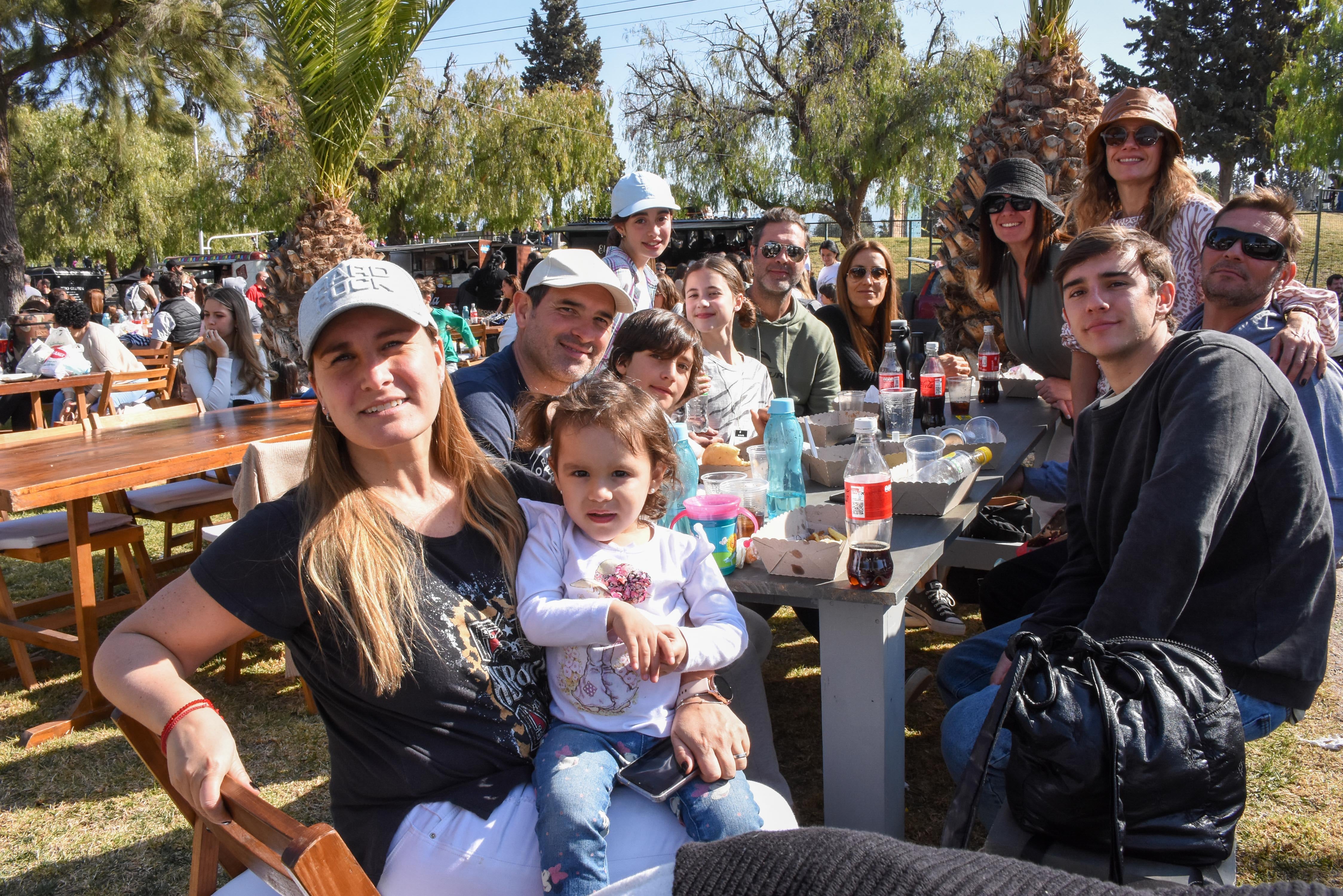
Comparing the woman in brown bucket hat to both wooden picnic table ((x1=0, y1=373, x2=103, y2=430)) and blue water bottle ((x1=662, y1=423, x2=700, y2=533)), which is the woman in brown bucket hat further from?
wooden picnic table ((x1=0, y1=373, x2=103, y2=430))

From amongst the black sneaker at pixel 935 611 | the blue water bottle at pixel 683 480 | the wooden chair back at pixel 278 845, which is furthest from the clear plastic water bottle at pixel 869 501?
the black sneaker at pixel 935 611

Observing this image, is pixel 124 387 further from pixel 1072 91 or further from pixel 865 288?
pixel 1072 91

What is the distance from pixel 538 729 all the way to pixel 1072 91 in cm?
813

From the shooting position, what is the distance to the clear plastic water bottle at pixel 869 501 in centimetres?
236

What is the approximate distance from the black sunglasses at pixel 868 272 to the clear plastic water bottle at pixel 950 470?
2616 millimetres

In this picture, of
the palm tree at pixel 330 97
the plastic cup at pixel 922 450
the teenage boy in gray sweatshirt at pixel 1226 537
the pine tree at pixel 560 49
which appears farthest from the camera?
the pine tree at pixel 560 49

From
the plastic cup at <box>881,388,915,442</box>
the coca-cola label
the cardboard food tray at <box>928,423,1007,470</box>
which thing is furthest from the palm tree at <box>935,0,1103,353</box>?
the coca-cola label

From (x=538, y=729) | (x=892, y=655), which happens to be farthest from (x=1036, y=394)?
(x=538, y=729)

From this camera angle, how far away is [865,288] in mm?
5664

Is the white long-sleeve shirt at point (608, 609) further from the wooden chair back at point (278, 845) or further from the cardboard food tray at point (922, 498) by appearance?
the cardboard food tray at point (922, 498)

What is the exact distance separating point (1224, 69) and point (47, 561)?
50729mm

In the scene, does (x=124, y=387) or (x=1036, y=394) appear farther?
(x=124, y=387)

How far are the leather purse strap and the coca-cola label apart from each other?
74 cm

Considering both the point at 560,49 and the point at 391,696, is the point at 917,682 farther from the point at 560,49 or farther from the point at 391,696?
the point at 560,49
